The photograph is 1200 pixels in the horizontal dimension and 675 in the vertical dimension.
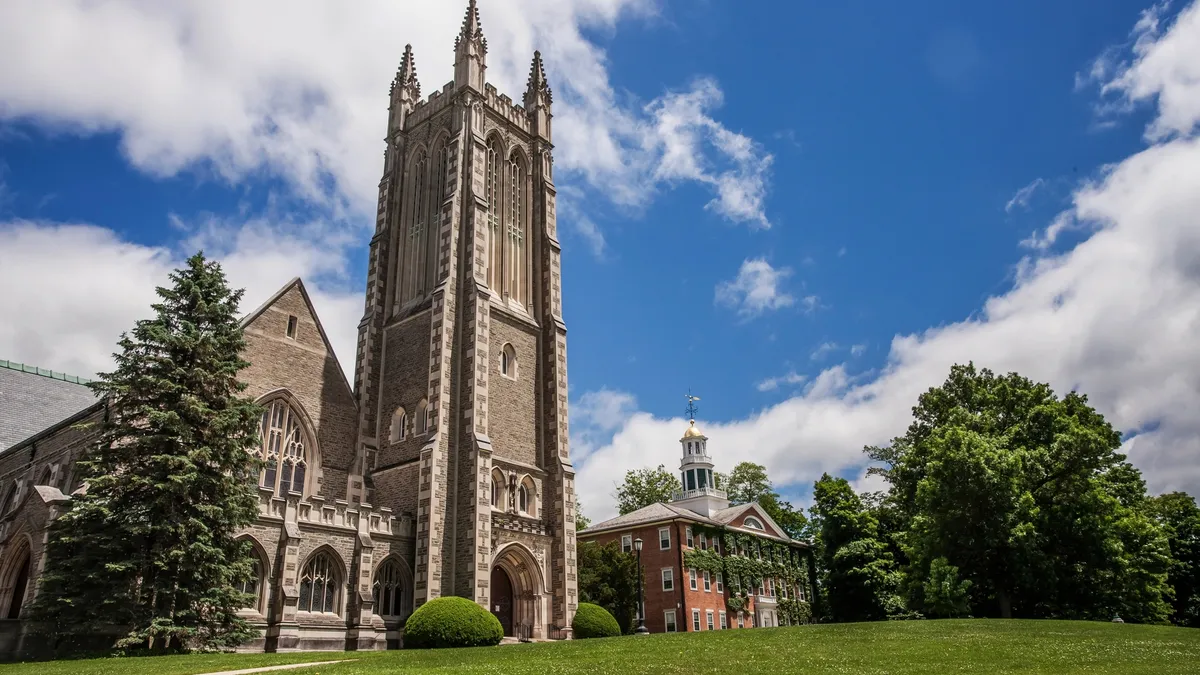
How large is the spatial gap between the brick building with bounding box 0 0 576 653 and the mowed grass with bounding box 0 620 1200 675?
5.73m

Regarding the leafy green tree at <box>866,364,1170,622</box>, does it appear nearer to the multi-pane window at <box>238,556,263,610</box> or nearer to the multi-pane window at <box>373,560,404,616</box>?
the multi-pane window at <box>373,560,404,616</box>

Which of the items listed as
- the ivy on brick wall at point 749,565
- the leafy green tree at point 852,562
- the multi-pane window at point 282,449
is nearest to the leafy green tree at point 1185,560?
the leafy green tree at point 852,562

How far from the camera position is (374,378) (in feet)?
108

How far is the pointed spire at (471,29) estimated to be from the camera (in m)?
36.7

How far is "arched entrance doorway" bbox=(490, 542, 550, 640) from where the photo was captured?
29.3 meters

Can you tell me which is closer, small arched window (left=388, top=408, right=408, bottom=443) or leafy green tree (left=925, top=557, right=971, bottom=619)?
leafy green tree (left=925, top=557, right=971, bottom=619)

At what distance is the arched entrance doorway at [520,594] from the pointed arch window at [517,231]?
36.3 ft

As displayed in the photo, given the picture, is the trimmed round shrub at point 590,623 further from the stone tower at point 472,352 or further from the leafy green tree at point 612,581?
the leafy green tree at point 612,581

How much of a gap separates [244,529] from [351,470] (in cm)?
720

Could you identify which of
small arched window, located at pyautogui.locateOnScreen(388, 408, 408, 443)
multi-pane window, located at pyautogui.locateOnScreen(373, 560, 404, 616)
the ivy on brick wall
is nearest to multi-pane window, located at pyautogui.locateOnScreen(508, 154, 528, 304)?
small arched window, located at pyautogui.locateOnScreen(388, 408, 408, 443)

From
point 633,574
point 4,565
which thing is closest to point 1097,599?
point 633,574

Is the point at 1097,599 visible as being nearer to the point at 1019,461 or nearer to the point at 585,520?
A: the point at 1019,461

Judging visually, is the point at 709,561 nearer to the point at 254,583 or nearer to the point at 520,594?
the point at 520,594

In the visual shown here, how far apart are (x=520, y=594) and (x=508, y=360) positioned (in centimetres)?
906
